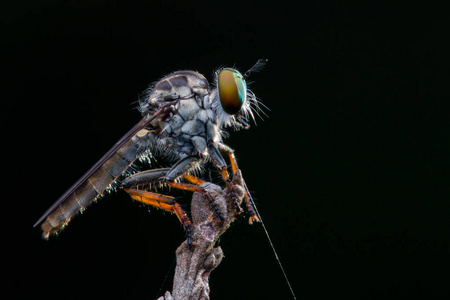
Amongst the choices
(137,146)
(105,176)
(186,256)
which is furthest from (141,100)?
(186,256)

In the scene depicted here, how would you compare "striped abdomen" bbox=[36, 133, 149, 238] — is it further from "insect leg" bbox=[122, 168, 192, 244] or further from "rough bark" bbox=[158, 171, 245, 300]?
"rough bark" bbox=[158, 171, 245, 300]

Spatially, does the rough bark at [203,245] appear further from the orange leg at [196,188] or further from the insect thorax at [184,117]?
the insect thorax at [184,117]

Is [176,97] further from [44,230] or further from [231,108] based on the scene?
[44,230]

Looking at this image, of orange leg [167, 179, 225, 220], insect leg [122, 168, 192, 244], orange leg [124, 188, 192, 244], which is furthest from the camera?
insect leg [122, 168, 192, 244]

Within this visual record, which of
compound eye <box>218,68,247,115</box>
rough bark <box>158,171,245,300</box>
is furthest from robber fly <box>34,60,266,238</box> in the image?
rough bark <box>158,171,245,300</box>

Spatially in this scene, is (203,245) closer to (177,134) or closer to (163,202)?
(163,202)

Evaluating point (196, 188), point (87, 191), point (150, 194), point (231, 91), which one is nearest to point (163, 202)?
point (150, 194)
